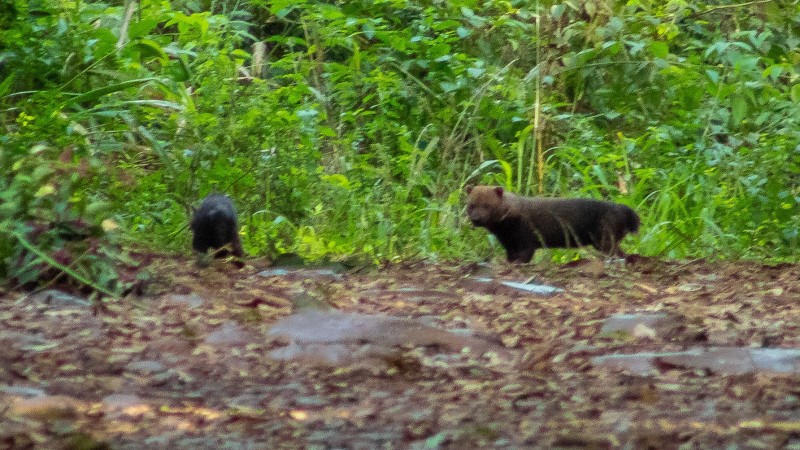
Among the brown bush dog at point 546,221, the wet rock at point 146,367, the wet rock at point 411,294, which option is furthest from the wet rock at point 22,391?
the brown bush dog at point 546,221

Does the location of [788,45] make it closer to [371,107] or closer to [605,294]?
[371,107]

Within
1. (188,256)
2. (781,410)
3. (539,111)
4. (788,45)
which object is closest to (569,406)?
(781,410)

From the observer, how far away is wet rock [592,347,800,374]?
3.48 m

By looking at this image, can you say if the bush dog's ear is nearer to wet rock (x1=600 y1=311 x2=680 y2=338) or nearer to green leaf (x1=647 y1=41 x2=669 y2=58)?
green leaf (x1=647 y1=41 x2=669 y2=58)

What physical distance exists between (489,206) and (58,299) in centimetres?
400

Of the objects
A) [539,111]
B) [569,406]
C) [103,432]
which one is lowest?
[539,111]

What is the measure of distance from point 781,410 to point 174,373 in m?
1.65

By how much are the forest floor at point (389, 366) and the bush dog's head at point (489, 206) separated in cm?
242

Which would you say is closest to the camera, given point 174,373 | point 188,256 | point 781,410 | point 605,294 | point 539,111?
point 781,410

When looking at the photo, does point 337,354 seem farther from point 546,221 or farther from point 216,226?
point 546,221

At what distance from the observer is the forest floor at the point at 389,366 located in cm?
273

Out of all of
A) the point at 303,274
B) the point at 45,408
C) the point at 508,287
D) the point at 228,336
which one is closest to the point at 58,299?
the point at 228,336

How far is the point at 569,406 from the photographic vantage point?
303 cm

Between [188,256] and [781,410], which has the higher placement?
[781,410]
